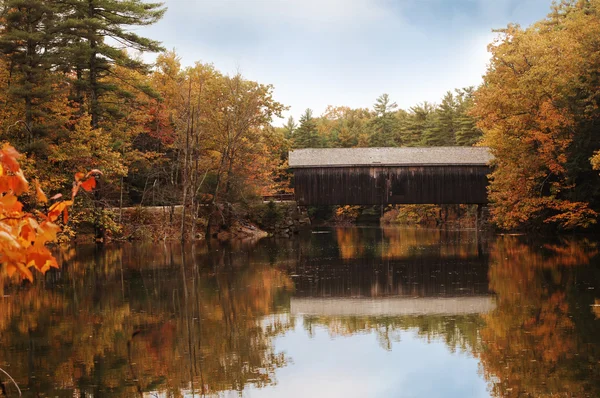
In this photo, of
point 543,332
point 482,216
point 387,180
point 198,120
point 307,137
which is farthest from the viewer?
point 307,137

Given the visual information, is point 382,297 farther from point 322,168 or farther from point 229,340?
point 322,168

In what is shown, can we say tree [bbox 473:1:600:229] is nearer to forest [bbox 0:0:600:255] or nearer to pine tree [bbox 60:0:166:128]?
forest [bbox 0:0:600:255]

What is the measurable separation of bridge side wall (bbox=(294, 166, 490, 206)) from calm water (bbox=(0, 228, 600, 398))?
17424 mm

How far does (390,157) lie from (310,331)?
27.1 m

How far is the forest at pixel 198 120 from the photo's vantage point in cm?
2508

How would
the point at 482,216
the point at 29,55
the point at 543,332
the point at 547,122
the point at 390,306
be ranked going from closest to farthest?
the point at 543,332, the point at 390,306, the point at 29,55, the point at 547,122, the point at 482,216

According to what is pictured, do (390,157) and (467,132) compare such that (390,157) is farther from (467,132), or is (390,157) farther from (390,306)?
(390,306)

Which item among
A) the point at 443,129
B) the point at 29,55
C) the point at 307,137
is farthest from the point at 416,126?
the point at 29,55

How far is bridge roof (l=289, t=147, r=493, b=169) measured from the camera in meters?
35.9

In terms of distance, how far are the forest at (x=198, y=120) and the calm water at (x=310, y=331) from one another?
9088 mm

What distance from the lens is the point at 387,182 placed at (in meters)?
36.2

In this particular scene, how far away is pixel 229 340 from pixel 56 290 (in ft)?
23.5

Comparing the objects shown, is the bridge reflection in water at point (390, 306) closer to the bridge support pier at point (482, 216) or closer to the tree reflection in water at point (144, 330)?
the tree reflection in water at point (144, 330)

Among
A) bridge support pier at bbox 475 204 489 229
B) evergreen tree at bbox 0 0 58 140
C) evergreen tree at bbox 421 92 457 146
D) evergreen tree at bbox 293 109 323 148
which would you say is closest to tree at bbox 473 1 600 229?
bridge support pier at bbox 475 204 489 229
